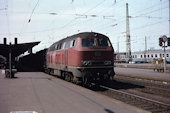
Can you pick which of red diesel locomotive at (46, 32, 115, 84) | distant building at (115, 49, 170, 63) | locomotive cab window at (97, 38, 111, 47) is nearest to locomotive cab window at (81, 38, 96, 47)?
red diesel locomotive at (46, 32, 115, 84)

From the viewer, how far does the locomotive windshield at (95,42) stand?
12.6 m

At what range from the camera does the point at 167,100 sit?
9031mm

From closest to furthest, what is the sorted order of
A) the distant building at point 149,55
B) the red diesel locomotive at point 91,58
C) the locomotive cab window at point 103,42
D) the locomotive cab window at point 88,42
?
the red diesel locomotive at point 91,58
the locomotive cab window at point 88,42
the locomotive cab window at point 103,42
the distant building at point 149,55

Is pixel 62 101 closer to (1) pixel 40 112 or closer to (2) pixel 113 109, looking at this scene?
(1) pixel 40 112

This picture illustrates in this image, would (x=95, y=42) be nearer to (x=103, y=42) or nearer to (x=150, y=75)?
(x=103, y=42)

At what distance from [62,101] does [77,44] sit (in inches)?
202

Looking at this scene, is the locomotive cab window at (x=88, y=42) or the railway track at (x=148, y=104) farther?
the locomotive cab window at (x=88, y=42)

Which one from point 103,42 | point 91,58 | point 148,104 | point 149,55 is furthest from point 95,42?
point 149,55

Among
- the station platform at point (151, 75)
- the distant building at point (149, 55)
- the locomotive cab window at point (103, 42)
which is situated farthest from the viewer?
the distant building at point (149, 55)

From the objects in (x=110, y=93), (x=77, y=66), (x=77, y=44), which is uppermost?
(x=77, y=44)

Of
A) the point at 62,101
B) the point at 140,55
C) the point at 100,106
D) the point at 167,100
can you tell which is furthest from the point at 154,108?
the point at 140,55

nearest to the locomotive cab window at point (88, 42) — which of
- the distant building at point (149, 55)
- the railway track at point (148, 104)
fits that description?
the railway track at point (148, 104)

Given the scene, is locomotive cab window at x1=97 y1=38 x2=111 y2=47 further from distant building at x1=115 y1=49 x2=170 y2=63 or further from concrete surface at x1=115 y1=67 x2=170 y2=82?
distant building at x1=115 y1=49 x2=170 y2=63

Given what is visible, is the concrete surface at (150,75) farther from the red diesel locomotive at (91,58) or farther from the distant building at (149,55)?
the distant building at (149,55)
